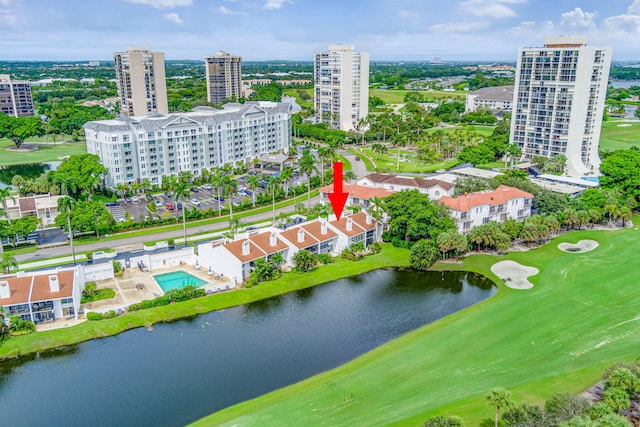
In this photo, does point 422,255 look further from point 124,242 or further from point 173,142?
point 173,142

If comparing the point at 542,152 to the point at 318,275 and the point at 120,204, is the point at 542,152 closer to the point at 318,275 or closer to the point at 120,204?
the point at 318,275

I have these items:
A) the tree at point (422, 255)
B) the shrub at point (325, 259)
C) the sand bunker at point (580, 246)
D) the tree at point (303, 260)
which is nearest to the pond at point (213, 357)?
the tree at point (303, 260)

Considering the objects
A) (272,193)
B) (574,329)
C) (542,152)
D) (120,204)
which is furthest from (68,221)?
(542,152)

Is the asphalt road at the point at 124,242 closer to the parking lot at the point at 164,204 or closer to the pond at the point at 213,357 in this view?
the parking lot at the point at 164,204

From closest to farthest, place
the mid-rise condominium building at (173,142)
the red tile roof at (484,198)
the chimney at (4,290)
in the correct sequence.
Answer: the chimney at (4,290)
the red tile roof at (484,198)
the mid-rise condominium building at (173,142)

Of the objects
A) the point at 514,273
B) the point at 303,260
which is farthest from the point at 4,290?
the point at 514,273

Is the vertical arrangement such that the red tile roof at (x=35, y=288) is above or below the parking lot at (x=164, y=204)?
above
